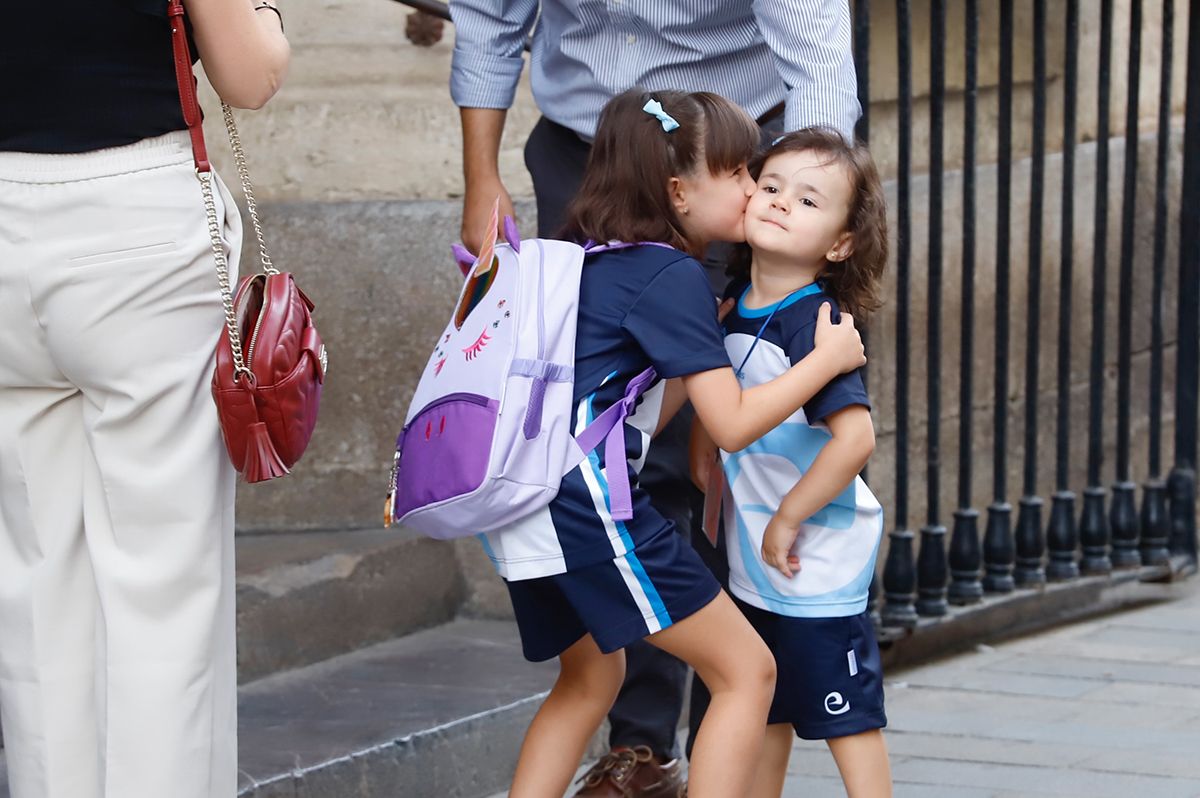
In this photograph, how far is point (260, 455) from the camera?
2.25m

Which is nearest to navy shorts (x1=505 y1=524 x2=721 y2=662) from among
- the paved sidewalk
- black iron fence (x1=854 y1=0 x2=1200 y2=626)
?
the paved sidewalk

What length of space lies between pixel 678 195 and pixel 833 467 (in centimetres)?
47

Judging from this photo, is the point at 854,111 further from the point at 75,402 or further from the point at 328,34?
the point at 328,34

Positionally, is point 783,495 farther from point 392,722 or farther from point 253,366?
point 392,722

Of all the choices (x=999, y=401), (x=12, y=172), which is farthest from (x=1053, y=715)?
(x=12, y=172)

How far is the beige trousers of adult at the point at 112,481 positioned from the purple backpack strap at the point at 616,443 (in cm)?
53

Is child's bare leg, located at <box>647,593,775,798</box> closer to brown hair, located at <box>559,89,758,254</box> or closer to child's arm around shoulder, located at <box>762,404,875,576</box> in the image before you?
child's arm around shoulder, located at <box>762,404,875,576</box>

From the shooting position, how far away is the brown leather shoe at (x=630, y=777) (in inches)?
125

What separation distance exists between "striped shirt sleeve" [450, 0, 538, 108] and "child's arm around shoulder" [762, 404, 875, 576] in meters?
1.07

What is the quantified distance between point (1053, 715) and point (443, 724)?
57.3 inches

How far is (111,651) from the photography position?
2268 mm

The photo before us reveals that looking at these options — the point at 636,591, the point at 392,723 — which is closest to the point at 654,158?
the point at 636,591

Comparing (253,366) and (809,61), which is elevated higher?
(809,61)

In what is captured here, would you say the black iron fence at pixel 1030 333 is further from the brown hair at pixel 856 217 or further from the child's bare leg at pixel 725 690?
the child's bare leg at pixel 725 690
